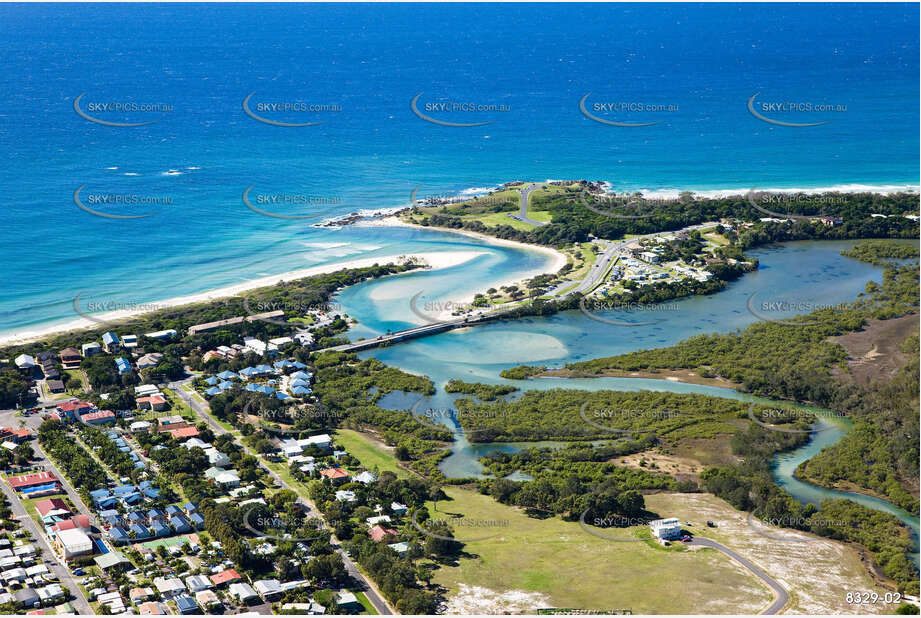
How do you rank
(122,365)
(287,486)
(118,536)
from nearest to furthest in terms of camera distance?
(118,536)
(287,486)
(122,365)

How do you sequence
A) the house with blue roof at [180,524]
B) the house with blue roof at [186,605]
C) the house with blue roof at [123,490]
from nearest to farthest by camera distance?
the house with blue roof at [186,605] → the house with blue roof at [180,524] → the house with blue roof at [123,490]

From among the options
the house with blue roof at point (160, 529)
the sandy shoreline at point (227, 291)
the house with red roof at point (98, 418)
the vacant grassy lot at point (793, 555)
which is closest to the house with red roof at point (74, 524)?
the house with blue roof at point (160, 529)

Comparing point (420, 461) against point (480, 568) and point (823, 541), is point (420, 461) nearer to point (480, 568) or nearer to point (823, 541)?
point (480, 568)

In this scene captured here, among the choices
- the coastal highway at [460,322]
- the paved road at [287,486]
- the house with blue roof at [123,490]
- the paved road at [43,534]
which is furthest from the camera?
the coastal highway at [460,322]

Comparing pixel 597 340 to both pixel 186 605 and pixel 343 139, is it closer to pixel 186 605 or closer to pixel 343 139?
pixel 186 605

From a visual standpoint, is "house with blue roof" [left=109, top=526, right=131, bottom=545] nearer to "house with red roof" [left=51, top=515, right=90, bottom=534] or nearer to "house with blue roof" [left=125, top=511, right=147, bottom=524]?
"house with blue roof" [left=125, top=511, right=147, bottom=524]

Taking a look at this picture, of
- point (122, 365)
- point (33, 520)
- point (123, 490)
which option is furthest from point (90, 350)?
point (33, 520)

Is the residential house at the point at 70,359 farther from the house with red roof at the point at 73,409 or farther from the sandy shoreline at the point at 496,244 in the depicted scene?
the sandy shoreline at the point at 496,244
